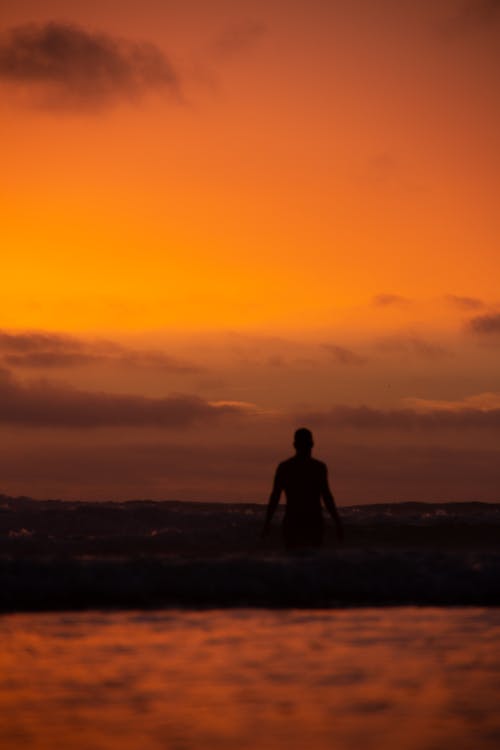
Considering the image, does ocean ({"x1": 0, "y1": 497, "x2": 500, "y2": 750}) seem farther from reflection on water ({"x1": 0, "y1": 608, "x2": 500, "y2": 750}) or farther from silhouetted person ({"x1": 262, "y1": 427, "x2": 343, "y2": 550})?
silhouetted person ({"x1": 262, "y1": 427, "x2": 343, "y2": 550})

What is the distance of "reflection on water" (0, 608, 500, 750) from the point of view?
23.2 ft

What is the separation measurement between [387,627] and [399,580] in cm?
367

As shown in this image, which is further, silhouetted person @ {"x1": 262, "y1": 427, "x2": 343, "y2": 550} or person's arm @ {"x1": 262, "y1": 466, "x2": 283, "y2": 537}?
person's arm @ {"x1": 262, "y1": 466, "x2": 283, "y2": 537}

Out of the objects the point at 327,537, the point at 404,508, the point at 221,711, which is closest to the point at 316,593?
the point at 221,711

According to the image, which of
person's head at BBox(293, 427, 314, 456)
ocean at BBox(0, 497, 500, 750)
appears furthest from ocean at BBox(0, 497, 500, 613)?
person's head at BBox(293, 427, 314, 456)

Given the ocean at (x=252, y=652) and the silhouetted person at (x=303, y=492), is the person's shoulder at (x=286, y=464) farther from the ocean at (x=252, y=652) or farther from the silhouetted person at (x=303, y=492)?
the ocean at (x=252, y=652)

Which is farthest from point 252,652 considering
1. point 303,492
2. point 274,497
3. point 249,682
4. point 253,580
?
point 253,580

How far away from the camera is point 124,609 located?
43.0 feet

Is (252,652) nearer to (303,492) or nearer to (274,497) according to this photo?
(303,492)

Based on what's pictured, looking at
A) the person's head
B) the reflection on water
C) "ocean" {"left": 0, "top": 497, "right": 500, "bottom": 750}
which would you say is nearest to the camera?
the reflection on water

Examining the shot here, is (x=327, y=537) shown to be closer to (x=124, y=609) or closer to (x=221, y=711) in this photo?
(x=124, y=609)

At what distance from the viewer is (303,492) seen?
14.1 m

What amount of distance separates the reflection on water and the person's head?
7.67 ft

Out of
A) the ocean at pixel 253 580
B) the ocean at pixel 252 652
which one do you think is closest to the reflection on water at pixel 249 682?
the ocean at pixel 252 652
